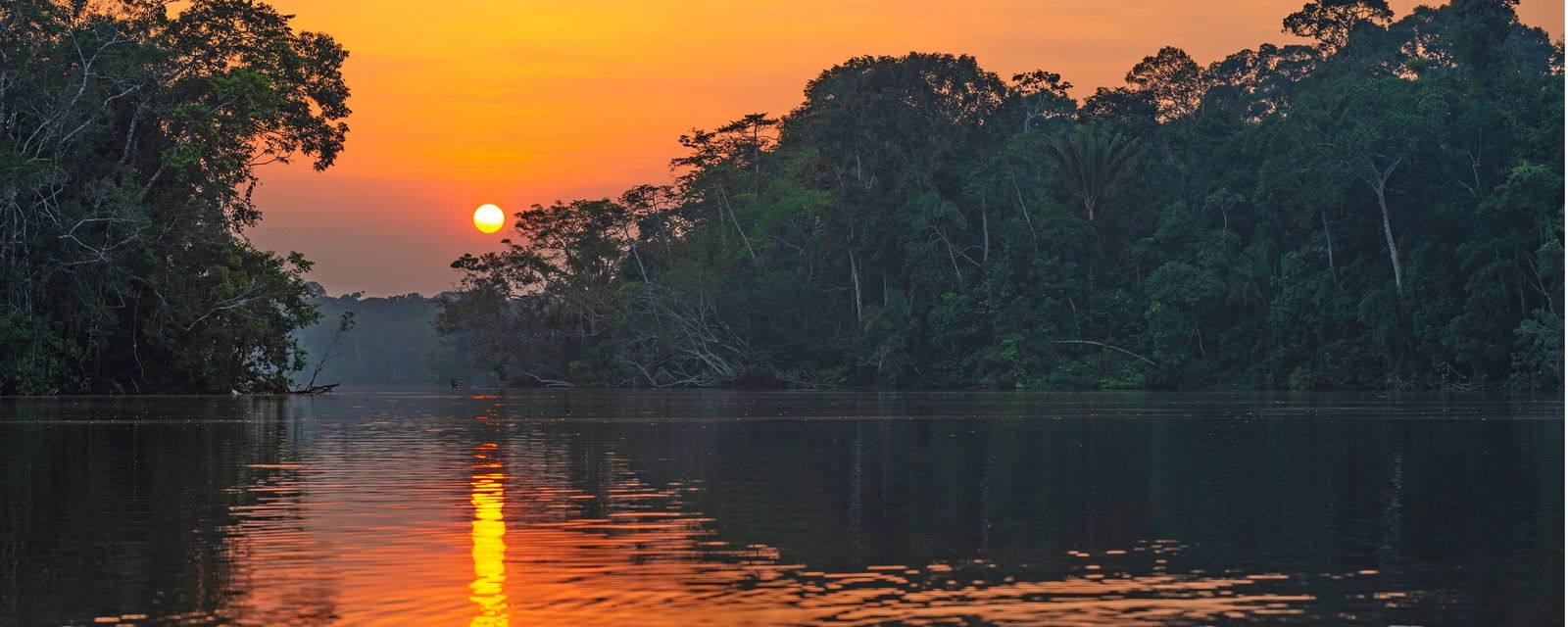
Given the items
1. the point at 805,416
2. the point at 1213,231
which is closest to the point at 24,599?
the point at 805,416

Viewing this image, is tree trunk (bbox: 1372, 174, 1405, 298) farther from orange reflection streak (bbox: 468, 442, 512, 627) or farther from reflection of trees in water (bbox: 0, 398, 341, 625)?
orange reflection streak (bbox: 468, 442, 512, 627)

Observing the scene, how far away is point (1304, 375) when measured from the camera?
8131 cm

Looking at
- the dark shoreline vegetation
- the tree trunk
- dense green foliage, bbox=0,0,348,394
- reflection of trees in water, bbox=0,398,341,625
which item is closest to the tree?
the dark shoreline vegetation

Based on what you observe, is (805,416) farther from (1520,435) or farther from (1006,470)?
(1006,470)

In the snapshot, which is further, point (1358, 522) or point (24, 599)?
point (1358, 522)

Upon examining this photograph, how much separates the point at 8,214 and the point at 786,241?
5775 centimetres

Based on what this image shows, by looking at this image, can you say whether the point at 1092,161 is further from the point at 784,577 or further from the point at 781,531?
the point at 784,577

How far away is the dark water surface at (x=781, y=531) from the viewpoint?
10242mm

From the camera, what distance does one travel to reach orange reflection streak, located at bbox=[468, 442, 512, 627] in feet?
32.5

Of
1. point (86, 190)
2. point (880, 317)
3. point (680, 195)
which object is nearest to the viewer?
point (86, 190)

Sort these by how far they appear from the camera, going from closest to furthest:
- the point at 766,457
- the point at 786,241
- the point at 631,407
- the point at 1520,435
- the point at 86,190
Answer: the point at 766,457 → the point at 1520,435 → the point at 631,407 → the point at 86,190 → the point at 786,241

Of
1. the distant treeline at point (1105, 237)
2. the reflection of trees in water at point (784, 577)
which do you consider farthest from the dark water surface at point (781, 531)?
the distant treeline at point (1105, 237)

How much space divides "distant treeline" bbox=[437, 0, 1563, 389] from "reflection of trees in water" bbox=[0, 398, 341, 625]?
185 feet

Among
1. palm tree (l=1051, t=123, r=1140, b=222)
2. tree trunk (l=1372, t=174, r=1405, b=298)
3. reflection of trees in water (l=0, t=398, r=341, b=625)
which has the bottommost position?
reflection of trees in water (l=0, t=398, r=341, b=625)
